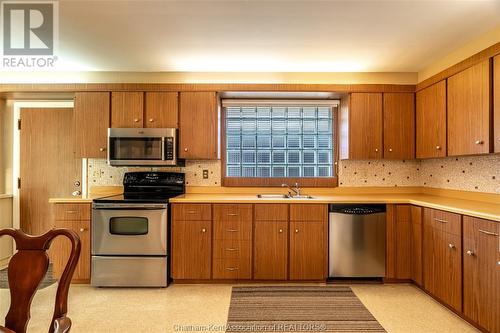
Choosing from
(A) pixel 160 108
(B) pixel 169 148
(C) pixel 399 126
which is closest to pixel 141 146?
(B) pixel 169 148

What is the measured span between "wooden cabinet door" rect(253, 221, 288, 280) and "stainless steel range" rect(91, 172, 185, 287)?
3.04 ft

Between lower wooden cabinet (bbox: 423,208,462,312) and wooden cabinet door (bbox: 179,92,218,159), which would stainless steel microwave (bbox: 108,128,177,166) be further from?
lower wooden cabinet (bbox: 423,208,462,312)

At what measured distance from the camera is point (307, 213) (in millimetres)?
3109

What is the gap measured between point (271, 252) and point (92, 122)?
8.09ft

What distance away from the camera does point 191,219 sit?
3.11 m

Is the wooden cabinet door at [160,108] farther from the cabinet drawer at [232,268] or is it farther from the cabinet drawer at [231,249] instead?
the cabinet drawer at [232,268]

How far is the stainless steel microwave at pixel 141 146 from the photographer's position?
11.0 feet

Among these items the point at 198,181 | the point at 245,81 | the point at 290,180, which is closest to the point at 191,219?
the point at 198,181

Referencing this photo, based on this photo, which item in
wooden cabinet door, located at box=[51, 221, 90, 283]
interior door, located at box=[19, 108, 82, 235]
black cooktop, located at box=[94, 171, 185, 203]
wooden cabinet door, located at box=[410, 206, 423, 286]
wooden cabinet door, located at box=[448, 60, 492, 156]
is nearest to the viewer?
wooden cabinet door, located at box=[448, 60, 492, 156]

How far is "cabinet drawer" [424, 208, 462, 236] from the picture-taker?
2.39m

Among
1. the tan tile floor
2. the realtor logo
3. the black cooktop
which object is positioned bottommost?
the tan tile floor

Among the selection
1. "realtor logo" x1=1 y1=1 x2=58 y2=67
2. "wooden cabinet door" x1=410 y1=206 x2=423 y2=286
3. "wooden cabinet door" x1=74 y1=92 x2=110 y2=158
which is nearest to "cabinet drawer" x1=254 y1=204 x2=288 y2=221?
"wooden cabinet door" x1=410 y1=206 x2=423 y2=286

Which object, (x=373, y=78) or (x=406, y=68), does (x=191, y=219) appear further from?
(x=406, y=68)

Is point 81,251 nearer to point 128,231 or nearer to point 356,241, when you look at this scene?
point 128,231
